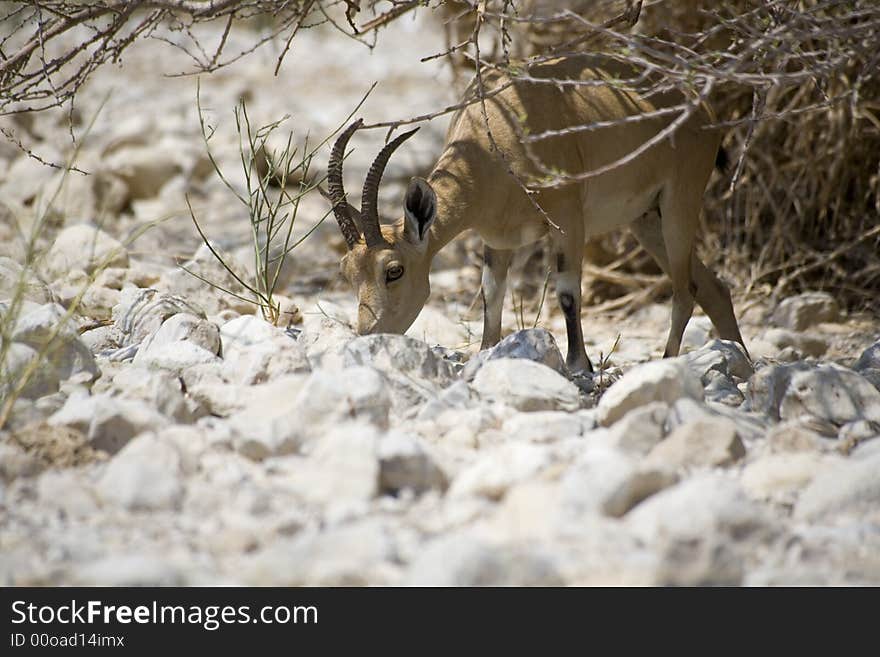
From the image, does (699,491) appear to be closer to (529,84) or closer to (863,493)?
(863,493)

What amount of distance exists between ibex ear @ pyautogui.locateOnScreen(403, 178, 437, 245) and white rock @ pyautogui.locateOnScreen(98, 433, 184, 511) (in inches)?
97.7

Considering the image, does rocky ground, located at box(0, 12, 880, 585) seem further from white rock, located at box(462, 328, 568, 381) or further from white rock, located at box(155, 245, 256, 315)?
white rock, located at box(155, 245, 256, 315)

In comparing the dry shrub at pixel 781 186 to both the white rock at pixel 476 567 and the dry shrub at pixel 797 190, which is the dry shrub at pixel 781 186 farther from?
the white rock at pixel 476 567

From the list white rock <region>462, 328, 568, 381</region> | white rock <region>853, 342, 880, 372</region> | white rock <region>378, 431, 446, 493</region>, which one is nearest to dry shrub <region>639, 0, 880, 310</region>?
white rock <region>853, 342, 880, 372</region>

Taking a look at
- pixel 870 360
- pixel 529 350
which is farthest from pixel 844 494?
pixel 870 360

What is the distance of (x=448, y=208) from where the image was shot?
5648 mm

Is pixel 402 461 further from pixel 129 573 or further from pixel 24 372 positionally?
→ pixel 24 372

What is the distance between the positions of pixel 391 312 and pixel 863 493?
2.77 meters

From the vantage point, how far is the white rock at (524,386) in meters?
4.11

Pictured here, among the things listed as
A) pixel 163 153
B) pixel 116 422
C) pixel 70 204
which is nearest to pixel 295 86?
pixel 163 153

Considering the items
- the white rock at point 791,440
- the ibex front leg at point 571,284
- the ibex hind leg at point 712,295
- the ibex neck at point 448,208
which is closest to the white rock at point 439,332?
the ibex front leg at point 571,284

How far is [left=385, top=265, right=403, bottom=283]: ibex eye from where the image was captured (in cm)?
539

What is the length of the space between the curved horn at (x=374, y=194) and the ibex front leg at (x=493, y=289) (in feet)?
3.50

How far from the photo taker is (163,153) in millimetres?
11562
